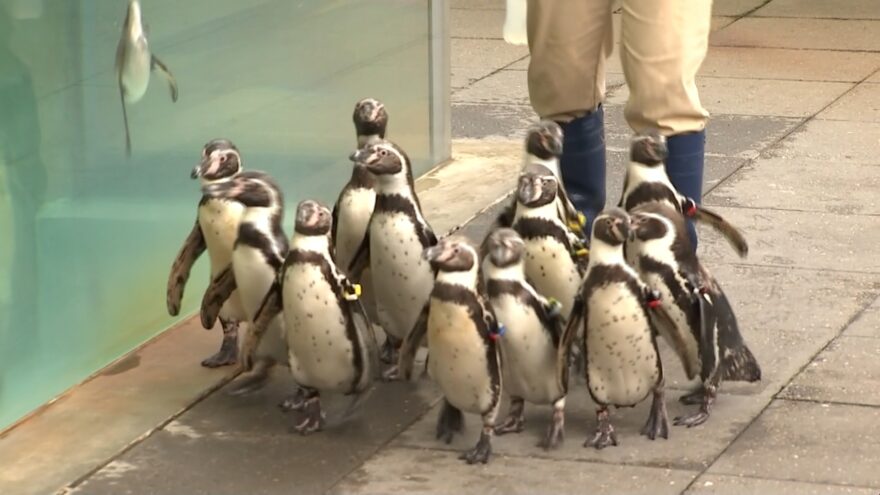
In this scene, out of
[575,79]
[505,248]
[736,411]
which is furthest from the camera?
Result: [575,79]

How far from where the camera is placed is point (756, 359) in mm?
5402

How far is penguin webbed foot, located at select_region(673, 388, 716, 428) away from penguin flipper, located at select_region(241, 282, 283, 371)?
1208 mm

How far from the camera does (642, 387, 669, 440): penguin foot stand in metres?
4.84

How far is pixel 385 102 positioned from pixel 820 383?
275cm

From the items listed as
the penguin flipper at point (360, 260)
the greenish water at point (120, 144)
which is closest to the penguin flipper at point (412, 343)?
the penguin flipper at point (360, 260)

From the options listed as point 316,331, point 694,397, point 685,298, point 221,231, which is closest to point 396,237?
point 316,331

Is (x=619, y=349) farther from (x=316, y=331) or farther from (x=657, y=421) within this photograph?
(x=316, y=331)

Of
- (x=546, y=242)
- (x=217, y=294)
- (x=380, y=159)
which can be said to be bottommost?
(x=217, y=294)

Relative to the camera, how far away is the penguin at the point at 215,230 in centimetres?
515

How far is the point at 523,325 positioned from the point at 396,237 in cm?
60

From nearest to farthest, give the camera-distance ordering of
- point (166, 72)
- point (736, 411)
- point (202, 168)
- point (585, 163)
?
point (736, 411), point (202, 168), point (166, 72), point (585, 163)

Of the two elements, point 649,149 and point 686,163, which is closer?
point 649,149

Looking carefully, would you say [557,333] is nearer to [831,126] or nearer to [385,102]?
[385,102]

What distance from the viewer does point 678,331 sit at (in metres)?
4.83
